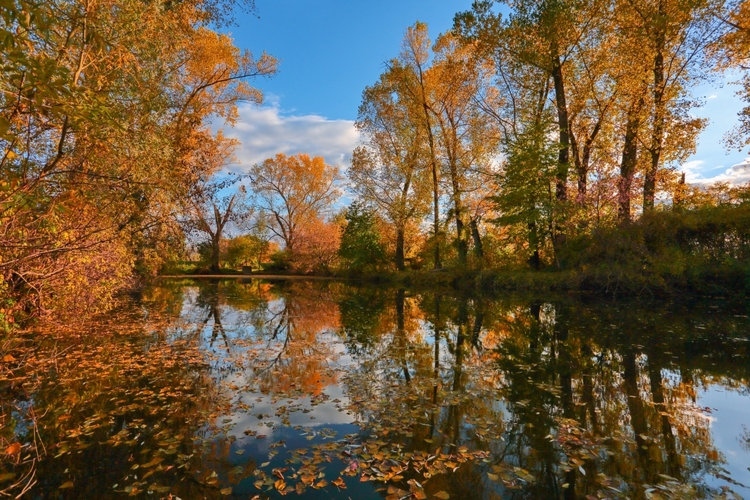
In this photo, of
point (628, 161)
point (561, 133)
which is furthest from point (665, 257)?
point (561, 133)

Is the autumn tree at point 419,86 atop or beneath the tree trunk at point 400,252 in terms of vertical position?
atop

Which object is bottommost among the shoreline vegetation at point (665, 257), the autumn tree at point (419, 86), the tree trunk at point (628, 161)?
the shoreline vegetation at point (665, 257)

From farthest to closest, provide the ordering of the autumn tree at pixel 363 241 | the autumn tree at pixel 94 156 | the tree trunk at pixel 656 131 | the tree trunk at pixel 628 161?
the autumn tree at pixel 363 241
the tree trunk at pixel 628 161
the tree trunk at pixel 656 131
the autumn tree at pixel 94 156

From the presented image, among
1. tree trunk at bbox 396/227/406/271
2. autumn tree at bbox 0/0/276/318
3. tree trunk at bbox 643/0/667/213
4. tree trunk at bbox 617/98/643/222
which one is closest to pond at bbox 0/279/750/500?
autumn tree at bbox 0/0/276/318

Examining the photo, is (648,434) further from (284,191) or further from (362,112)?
(284,191)

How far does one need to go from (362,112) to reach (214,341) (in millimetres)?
20814

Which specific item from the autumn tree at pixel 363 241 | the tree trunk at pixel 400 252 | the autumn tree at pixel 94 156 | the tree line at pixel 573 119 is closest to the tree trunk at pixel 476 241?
the tree line at pixel 573 119

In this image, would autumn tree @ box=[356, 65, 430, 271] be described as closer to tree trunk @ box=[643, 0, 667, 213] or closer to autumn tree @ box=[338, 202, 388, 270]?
autumn tree @ box=[338, 202, 388, 270]

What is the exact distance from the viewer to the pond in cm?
293

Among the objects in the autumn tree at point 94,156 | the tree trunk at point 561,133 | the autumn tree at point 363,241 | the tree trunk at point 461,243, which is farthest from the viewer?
the autumn tree at point 363,241

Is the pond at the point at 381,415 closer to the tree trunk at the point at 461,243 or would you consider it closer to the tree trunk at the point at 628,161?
the tree trunk at the point at 628,161

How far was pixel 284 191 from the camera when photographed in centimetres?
4097

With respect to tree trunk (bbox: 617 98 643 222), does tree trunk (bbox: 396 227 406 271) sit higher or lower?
lower

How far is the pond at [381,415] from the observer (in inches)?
115
